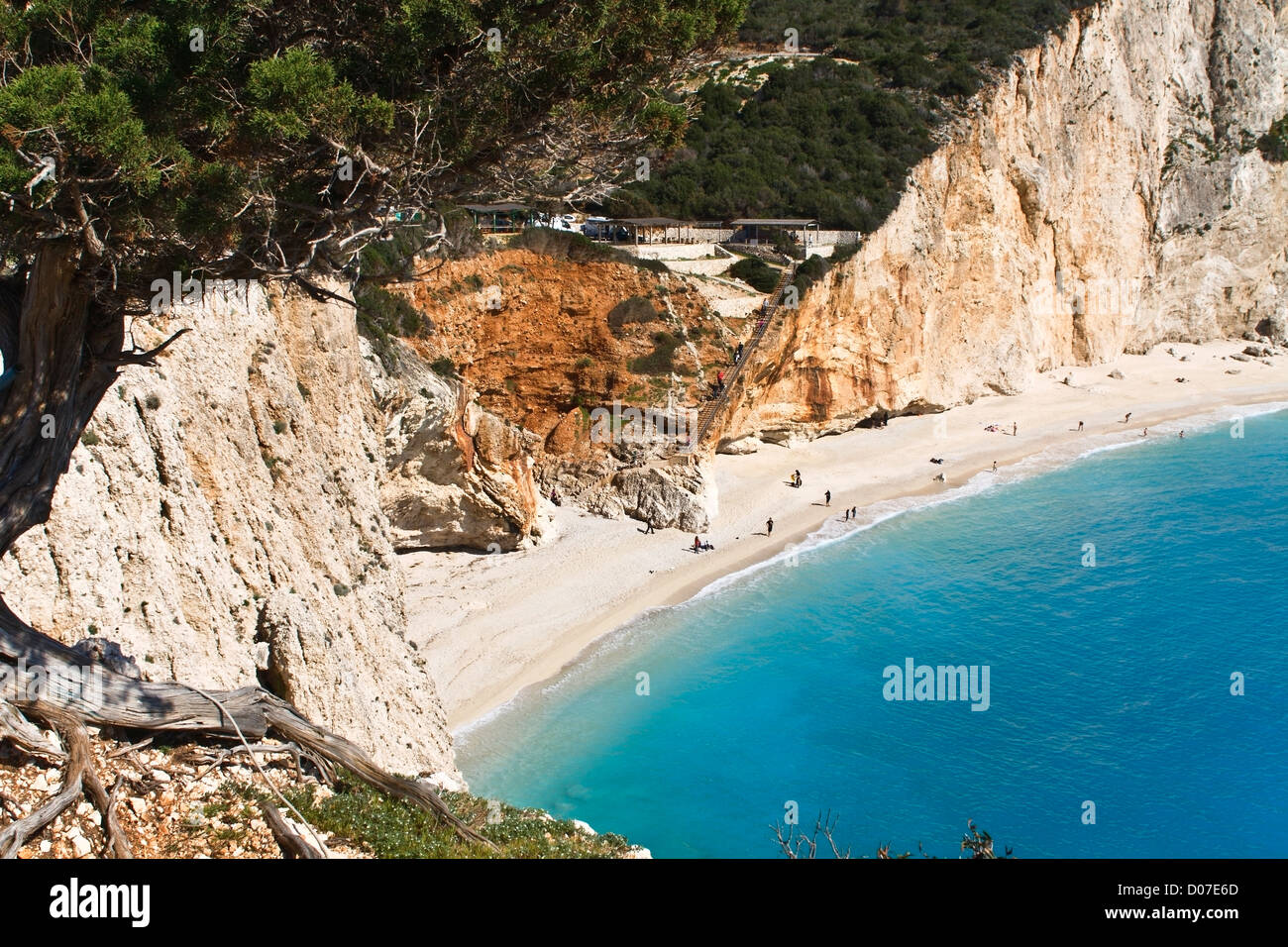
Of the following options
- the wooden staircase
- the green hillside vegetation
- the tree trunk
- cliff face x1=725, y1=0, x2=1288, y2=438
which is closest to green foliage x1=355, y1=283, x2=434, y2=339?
the wooden staircase

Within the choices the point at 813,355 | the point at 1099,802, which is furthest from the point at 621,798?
the point at 813,355

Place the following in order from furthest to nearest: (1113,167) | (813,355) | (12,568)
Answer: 1. (1113,167)
2. (813,355)
3. (12,568)

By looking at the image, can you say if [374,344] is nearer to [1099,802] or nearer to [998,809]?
[998,809]

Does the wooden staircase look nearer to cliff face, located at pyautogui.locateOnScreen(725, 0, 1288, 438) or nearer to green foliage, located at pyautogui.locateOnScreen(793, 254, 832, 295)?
green foliage, located at pyautogui.locateOnScreen(793, 254, 832, 295)

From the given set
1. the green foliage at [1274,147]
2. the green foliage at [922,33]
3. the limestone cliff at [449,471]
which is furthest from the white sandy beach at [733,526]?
the green foliage at [922,33]

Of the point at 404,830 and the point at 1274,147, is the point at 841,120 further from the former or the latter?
the point at 404,830
